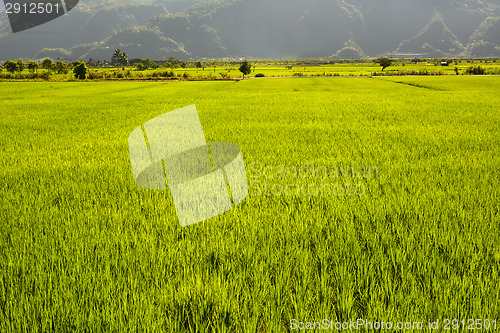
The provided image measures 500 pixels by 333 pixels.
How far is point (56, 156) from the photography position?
21.4 ft

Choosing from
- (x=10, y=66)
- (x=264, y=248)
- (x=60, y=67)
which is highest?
(x=60, y=67)

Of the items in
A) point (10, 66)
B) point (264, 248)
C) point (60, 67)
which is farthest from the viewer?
point (60, 67)

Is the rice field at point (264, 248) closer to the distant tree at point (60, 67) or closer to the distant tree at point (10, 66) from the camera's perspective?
the distant tree at point (10, 66)

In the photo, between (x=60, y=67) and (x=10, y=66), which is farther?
(x=60, y=67)

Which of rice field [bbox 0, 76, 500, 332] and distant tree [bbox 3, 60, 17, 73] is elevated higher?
distant tree [bbox 3, 60, 17, 73]

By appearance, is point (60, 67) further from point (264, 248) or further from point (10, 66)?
point (264, 248)

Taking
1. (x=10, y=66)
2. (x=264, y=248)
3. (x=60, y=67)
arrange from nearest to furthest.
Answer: (x=264, y=248), (x=10, y=66), (x=60, y=67)

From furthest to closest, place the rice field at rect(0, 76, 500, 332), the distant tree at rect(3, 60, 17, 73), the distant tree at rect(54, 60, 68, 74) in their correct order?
1. the distant tree at rect(54, 60, 68, 74)
2. the distant tree at rect(3, 60, 17, 73)
3. the rice field at rect(0, 76, 500, 332)

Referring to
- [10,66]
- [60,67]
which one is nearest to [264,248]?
[10,66]

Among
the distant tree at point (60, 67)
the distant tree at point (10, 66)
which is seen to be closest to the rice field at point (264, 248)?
the distant tree at point (10, 66)

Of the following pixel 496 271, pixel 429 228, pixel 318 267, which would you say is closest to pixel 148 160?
pixel 318 267

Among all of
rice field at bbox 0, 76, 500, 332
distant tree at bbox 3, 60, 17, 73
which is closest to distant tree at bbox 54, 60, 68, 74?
distant tree at bbox 3, 60, 17, 73

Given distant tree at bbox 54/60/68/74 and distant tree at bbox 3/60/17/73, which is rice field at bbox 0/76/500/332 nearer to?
distant tree at bbox 3/60/17/73

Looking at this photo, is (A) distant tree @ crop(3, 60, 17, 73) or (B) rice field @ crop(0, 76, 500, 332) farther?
(A) distant tree @ crop(3, 60, 17, 73)
